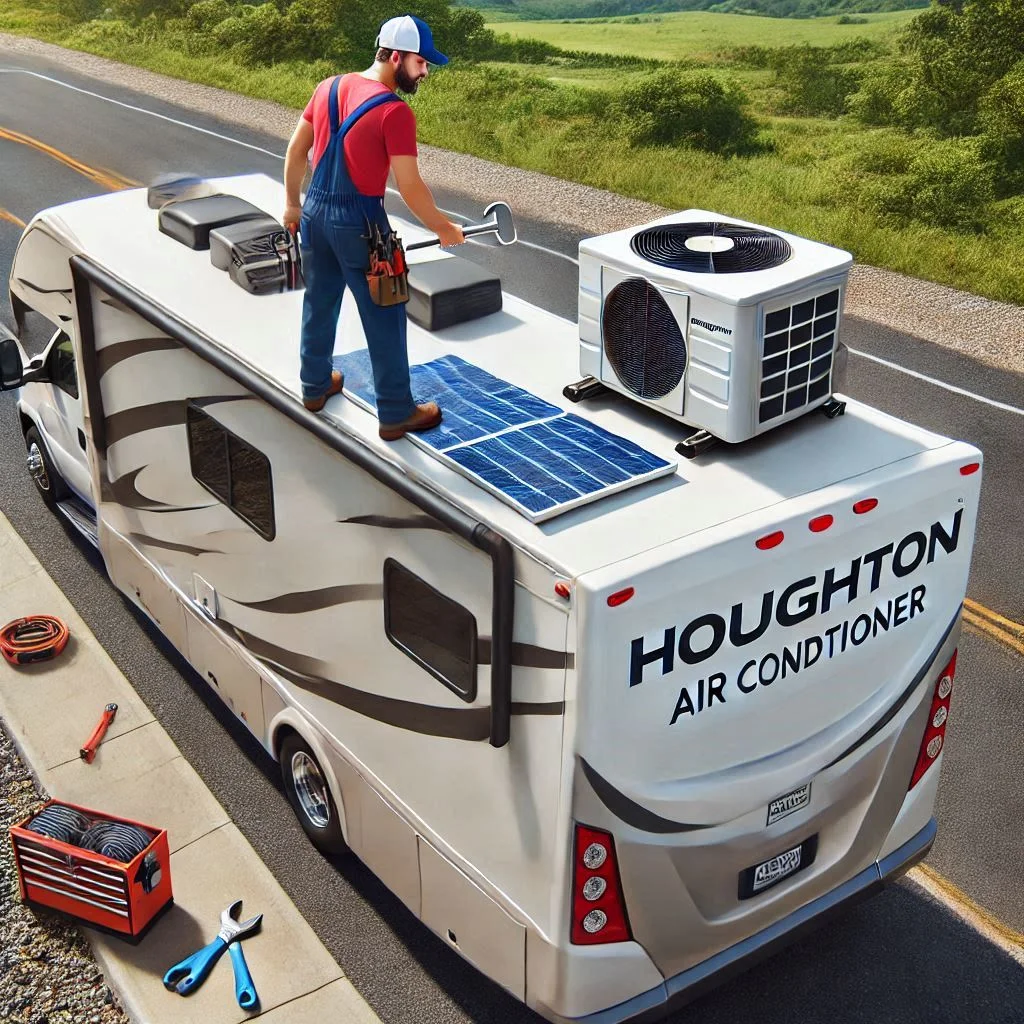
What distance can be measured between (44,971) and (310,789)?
1537 millimetres

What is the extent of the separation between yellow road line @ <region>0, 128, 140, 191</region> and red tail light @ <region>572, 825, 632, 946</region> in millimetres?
16677

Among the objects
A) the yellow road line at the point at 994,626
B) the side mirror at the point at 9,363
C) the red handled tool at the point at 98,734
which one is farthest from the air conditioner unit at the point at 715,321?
the yellow road line at the point at 994,626

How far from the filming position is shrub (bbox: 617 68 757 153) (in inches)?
920

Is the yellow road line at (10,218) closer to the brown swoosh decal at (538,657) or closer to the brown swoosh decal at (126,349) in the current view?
the brown swoosh decal at (126,349)

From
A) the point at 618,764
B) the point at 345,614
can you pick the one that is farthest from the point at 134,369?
the point at 618,764

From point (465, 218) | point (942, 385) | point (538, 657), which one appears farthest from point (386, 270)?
point (465, 218)

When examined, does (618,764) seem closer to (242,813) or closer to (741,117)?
(242,813)

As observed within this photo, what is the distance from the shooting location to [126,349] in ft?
22.9

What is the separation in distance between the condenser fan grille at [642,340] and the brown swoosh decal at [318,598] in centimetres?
141

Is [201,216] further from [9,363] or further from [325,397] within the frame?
[325,397]

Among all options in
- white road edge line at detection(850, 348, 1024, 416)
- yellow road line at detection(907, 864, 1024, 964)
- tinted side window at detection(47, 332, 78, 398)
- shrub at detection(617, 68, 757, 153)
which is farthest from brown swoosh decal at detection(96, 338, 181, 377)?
shrub at detection(617, 68, 757, 153)

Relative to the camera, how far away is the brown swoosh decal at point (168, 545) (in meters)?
6.76

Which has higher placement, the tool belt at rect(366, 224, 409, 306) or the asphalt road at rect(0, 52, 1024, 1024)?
the tool belt at rect(366, 224, 409, 306)

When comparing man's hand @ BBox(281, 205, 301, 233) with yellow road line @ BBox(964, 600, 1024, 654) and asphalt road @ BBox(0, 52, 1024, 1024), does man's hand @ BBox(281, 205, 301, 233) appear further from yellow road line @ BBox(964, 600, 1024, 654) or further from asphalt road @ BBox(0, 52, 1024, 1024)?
yellow road line @ BBox(964, 600, 1024, 654)
